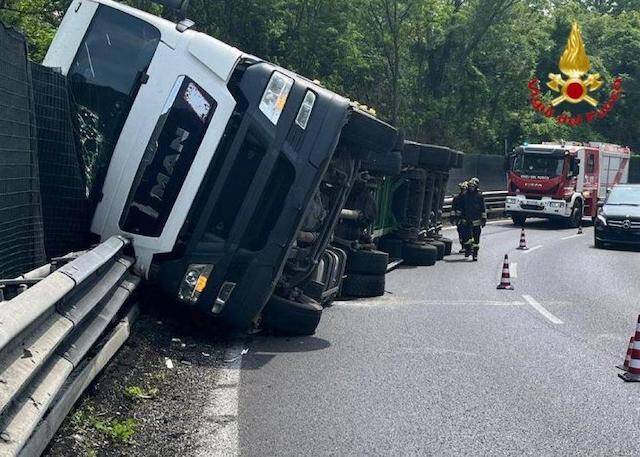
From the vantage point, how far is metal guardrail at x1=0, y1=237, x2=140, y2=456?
3.80 meters

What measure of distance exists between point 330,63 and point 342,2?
6.65 feet

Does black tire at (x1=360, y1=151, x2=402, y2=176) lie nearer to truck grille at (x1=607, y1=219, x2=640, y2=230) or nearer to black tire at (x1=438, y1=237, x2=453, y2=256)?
black tire at (x1=438, y1=237, x2=453, y2=256)

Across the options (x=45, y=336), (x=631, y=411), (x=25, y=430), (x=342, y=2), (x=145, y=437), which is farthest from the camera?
(x=342, y=2)

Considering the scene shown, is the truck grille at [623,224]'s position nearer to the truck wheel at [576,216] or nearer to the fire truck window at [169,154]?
the truck wheel at [576,216]

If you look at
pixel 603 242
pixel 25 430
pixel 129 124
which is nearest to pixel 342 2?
Result: pixel 603 242

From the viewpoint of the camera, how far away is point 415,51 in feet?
128

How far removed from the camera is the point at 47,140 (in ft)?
25.7

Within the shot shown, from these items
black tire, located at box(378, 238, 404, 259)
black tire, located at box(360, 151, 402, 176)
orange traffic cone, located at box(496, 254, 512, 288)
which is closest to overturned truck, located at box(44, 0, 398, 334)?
black tire, located at box(360, 151, 402, 176)

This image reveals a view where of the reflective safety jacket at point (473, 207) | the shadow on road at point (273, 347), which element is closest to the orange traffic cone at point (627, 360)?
the shadow on road at point (273, 347)

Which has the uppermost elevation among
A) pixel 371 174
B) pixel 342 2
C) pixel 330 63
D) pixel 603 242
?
pixel 342 2

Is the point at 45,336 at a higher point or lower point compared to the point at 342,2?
lower

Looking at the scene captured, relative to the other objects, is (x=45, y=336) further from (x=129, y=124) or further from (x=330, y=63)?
(x=330, y=63)

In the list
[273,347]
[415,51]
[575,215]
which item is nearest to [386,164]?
[273,347]

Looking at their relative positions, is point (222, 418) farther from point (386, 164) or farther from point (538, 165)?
point (538, 165)
